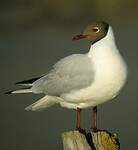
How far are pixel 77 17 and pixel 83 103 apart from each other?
24.4ft

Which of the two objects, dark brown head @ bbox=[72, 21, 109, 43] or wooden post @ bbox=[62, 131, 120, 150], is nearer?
wooden post @ bbox=[62, 131, 120, 150]

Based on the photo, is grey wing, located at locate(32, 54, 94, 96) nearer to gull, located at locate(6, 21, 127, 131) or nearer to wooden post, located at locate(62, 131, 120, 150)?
gull, located at locate(6, 21, 127, 131)

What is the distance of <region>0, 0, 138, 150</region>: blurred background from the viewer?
6.17m

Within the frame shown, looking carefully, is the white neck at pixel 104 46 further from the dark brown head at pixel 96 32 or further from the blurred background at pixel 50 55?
the blurred background at pixel 50 55

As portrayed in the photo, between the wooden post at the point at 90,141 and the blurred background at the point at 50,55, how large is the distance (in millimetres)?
2032

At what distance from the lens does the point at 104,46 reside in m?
Result: 4.00

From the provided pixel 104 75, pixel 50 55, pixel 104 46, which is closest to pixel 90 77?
pixel 104 75

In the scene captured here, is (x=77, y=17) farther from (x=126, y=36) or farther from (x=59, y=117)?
(x=59, y=117)

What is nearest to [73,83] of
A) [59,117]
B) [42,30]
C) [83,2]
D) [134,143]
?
[134,143]

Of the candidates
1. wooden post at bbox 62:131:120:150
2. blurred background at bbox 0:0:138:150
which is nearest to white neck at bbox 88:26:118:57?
wooden post at bbox 62:131:120:150

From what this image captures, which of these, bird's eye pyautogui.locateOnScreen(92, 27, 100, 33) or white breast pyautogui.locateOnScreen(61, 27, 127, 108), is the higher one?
bird's eye pyautogui.locateOnScreen(92, 27, 100, 33)

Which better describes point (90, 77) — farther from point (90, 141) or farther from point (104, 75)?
point (90, 141)

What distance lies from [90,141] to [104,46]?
1.91 ft

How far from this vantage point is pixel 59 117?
6.61m
